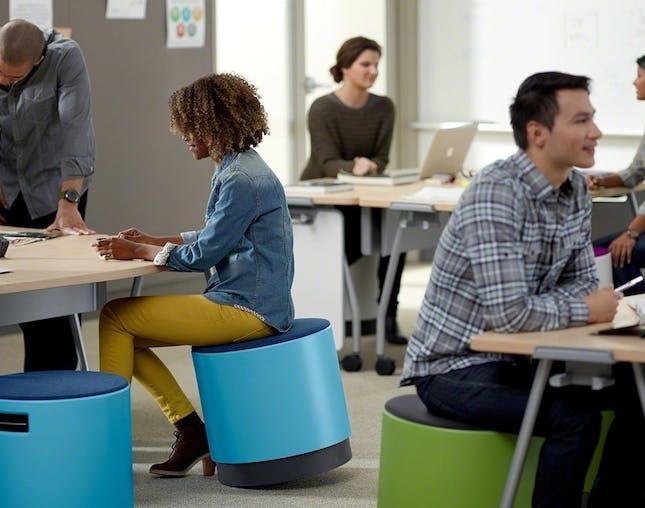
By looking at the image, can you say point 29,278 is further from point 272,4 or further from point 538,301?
point 272,4

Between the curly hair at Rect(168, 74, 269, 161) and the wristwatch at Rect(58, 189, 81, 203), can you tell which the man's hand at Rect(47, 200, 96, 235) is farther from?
the curly hair at Rect(168, 74, 269, 161)

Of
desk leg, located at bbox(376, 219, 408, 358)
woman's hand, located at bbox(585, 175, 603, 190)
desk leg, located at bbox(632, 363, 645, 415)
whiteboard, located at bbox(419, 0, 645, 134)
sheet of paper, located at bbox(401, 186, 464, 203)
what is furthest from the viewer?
whiteboard, located at bbox(419, 0, 645, 134)

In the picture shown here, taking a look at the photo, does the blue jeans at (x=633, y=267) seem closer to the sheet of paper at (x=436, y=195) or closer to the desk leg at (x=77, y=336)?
the sheet of paper at (x=436, y=195)

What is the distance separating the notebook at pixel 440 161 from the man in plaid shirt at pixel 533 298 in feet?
9.67

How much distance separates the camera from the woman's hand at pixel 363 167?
6285mm

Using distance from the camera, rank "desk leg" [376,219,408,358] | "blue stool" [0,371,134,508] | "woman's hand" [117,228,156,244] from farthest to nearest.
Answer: "desk leg" [376,219,408,358] → "woman's hand" [117,228,156,244] → "blue stool" [0,371,134,508]

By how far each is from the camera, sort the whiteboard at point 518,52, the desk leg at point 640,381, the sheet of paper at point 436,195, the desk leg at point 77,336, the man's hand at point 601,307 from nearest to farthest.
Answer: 1. the desk leg at point 640,381
2. the man's hand at point 601,307
3. the desk leg at point 77,336
4. the sheet of paper at point 436,195
5. the whiteboard at point 518,52

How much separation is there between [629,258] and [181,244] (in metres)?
2.29

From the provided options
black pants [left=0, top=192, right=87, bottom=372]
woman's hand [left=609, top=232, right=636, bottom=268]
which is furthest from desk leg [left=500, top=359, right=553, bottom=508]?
woman's hand [left=609, top=232, right=636, bottom=268]

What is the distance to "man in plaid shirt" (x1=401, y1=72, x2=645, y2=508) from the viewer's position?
2.96 metres

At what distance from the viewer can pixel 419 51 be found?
884 cm

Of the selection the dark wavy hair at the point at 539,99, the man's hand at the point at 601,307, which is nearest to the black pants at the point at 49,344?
the dark wavy hair at the point at 539,99

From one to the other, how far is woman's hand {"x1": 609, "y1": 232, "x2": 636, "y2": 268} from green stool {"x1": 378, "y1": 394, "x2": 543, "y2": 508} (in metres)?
2.62

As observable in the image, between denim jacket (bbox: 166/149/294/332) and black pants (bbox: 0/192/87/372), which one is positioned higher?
denim jacket (bbox: 166/149/294/332)
